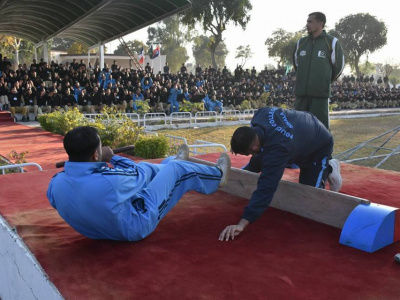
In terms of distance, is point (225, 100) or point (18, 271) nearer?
point (18, 271)

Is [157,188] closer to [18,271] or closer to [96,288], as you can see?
[96,288]

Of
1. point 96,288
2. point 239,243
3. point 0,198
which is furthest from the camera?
point 0,198

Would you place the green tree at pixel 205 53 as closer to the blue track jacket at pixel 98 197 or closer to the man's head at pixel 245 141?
the man's head at pixel 245 141

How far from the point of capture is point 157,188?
3.05 metres

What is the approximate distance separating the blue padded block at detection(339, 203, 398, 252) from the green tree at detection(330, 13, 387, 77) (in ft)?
160

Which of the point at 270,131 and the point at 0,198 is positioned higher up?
the point at 270,131

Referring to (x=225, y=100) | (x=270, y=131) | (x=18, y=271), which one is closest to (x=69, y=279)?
(x=18, y=271)

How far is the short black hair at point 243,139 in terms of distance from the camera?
3.02 meters

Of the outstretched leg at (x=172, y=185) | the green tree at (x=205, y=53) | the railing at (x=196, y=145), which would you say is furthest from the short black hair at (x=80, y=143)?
the green tree at (x=205, y=53)

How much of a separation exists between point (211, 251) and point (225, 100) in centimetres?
2039

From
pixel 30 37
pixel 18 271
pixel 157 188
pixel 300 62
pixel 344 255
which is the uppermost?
pixel 30 37

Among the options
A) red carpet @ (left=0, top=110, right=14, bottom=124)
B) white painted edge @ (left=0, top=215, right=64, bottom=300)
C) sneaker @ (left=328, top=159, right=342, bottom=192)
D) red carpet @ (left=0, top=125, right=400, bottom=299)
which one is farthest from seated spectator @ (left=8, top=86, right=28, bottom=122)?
sneaker @ (left=328, top=159, right=342, bottom=192)

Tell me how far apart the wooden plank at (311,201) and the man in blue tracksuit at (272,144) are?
313 millimetres

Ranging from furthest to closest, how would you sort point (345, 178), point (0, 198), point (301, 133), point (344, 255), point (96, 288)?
point (345, 178), point (0, 198), point (301, 133), point (344, 255), point (96, 288)
